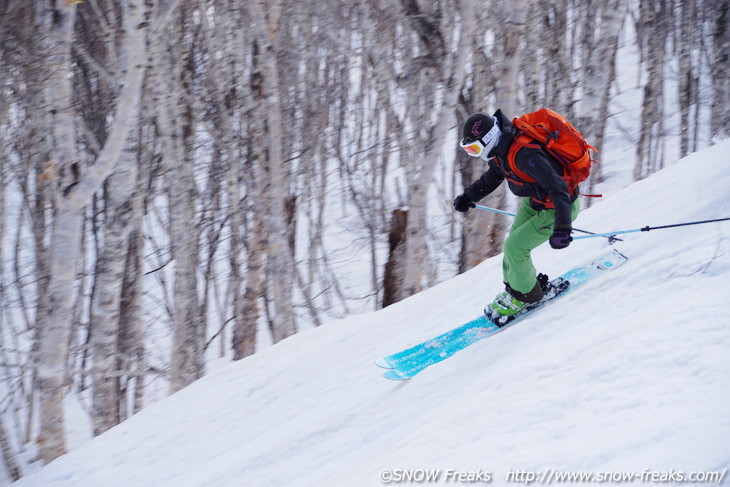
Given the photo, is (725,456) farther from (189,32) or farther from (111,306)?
(189,32)

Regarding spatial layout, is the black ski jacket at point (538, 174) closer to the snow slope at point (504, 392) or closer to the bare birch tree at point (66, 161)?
the snow slope at point (504, 392)

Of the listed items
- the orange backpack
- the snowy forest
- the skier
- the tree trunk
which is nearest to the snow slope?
the skier

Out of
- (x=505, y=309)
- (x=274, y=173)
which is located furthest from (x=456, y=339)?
(x=274, y=173)

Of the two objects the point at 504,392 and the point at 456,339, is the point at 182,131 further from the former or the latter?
the point at 504,392

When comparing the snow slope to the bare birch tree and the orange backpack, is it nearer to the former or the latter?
the orange backpack

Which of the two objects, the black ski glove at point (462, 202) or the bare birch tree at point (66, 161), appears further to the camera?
the bare birch tree at point (66, 161)

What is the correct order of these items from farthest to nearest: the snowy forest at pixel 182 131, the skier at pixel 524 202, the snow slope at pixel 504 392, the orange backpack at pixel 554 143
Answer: the snowy forest at pixel 182 131 → the orange backpack at pixel 554 143 → the skier at pixel 524 202 → the snow slope at pixel 504 392

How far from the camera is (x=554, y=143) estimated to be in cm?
411

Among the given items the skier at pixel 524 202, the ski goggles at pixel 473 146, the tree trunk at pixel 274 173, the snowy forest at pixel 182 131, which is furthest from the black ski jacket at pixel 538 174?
the tree trunk at pixel 274 173

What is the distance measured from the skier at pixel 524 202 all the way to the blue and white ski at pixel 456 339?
14 cm

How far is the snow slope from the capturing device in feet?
8.21

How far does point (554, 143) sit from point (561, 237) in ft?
2.32

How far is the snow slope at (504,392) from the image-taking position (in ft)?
8.21

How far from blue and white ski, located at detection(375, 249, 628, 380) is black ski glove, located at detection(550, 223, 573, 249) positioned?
0.75 m
